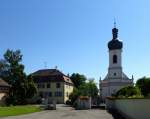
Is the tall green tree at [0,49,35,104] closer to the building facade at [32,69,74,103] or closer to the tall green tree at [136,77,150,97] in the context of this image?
the building facade at [32,69,74,103]

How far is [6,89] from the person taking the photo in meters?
69.2

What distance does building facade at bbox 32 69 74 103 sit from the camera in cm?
9875

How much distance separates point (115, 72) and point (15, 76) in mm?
28093

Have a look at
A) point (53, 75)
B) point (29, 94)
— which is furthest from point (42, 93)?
point (29, 94)

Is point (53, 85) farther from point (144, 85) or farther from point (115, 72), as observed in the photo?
point (144, 85)

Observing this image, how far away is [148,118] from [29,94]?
192 feet

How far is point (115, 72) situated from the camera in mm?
94750

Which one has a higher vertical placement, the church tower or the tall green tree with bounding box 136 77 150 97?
the church tower

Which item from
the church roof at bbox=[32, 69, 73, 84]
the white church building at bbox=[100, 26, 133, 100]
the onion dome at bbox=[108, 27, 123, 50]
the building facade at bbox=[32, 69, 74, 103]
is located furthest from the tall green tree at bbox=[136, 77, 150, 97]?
the church roof at bbox=[32, 69, 73, 84]

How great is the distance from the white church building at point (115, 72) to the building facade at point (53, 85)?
34.8 feet

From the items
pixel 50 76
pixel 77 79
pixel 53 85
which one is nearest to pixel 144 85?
pixel 53 85

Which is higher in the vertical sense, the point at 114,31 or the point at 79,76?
the point at 114,31

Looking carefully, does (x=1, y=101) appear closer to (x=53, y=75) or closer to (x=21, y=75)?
(x=21, y=75)

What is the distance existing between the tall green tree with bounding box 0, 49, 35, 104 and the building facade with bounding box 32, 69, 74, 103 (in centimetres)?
1859
